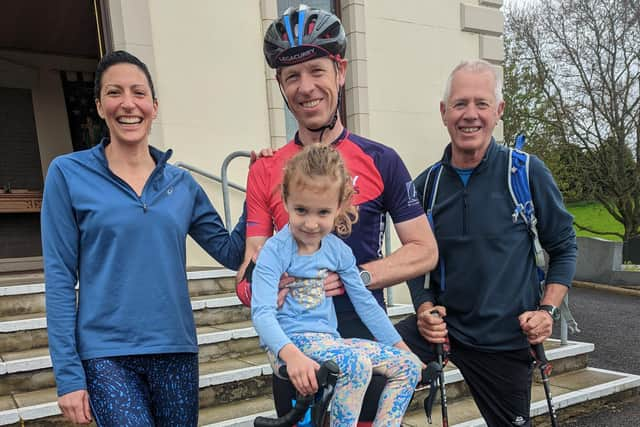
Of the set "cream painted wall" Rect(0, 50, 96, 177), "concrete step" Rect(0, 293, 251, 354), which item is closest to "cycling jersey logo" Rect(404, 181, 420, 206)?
"concrete step" Rect(0, 293, 251, 354)

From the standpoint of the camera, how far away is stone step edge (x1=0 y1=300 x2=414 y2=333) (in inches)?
143

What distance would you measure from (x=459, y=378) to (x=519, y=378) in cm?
190

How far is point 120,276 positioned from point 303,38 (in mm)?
1139

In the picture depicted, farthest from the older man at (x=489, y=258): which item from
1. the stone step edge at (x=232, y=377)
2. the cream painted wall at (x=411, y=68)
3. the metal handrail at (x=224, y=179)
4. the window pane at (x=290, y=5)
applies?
the window pane at (x=290, y=5)

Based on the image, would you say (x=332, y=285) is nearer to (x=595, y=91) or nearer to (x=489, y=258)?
(x=489, y=258)

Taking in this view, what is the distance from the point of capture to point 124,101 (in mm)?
1889

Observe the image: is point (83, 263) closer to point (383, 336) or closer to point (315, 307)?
point (315, 307)

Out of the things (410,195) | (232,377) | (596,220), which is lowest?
(596,220)

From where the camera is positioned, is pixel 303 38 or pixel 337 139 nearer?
pixel 303 38

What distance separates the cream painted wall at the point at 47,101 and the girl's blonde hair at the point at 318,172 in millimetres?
8180

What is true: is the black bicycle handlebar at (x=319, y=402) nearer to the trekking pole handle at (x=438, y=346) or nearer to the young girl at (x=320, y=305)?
the young girl at (x=320, y=305)

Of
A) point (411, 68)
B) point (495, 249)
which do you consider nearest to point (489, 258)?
point (495, 249)

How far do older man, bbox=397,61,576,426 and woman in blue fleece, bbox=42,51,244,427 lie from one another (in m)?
1.31

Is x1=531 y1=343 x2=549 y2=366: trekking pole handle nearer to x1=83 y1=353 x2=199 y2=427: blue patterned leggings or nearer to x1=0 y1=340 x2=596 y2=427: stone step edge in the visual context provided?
x1=83 y1=353 x2=199 y2=427: blue patterned leggings
